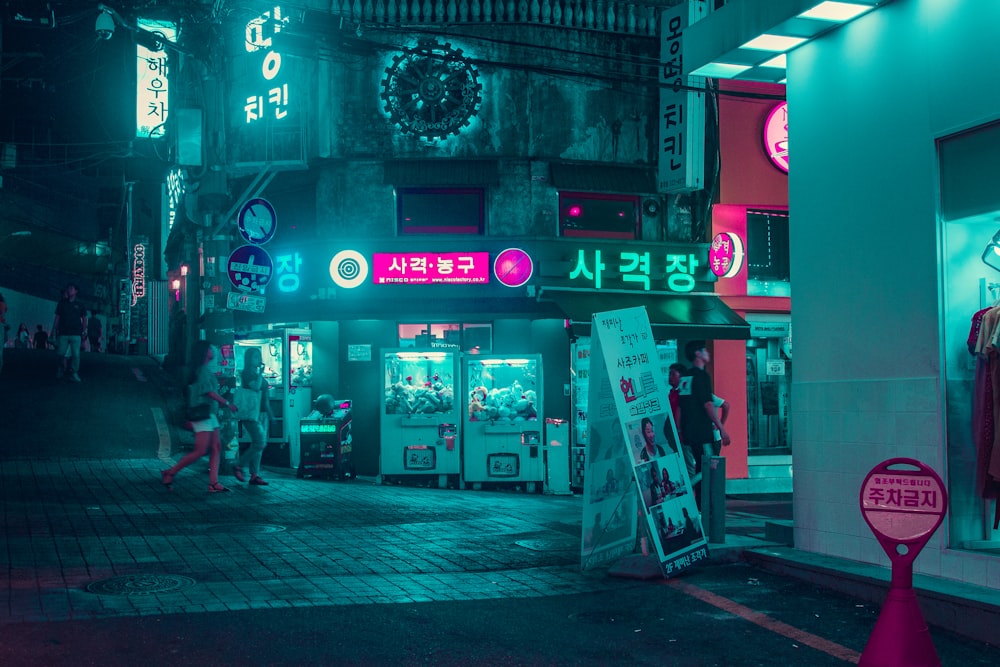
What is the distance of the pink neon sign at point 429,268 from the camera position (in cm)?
1725

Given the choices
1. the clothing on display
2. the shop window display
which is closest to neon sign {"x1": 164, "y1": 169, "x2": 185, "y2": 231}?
the shop window display

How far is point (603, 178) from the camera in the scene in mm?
17953

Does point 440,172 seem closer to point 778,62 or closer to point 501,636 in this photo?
point 778,62

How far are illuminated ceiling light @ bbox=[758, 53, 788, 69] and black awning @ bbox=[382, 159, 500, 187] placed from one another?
327 inches

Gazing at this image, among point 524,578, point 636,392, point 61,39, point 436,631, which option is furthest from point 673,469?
point 61,39

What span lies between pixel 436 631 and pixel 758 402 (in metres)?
12.8

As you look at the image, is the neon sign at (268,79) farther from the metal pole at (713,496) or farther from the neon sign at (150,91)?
the metal pole at (713,496)

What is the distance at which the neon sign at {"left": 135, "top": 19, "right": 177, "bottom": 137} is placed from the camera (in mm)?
25953

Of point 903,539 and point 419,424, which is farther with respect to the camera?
point 419,424

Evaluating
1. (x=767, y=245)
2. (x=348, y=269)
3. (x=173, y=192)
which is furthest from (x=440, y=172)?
(x=173, y=192)

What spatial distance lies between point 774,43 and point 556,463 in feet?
27.8

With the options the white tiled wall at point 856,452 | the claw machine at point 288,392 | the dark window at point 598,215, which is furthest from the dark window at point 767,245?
the white tiled wall at point 856,452

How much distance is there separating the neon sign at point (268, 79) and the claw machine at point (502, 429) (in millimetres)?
6223

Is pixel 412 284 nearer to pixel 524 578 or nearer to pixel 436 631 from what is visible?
pixel 524 578
